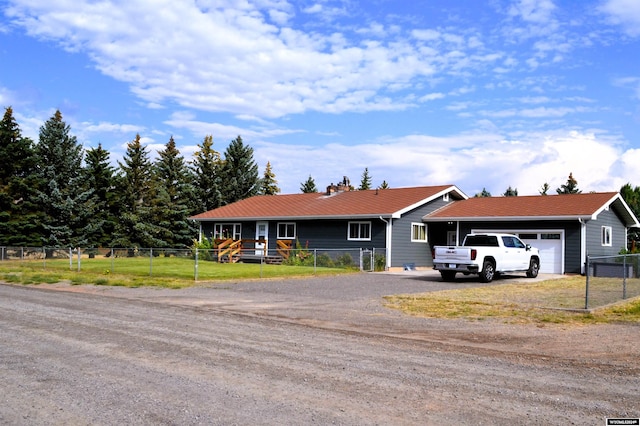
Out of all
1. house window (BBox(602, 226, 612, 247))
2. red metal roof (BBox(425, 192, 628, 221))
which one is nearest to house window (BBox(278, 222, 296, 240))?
red metal roof (BBox(425, 192, 628, 221))

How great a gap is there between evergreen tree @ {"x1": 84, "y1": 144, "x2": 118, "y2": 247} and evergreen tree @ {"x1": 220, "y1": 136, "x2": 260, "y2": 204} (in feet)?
46.5

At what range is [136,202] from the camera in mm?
51469

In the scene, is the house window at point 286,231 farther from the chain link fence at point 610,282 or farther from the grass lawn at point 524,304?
the chain link fence at point 610,282

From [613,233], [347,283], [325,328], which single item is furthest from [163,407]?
[613,233]

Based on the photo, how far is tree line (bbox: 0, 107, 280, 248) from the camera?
44.5 metres

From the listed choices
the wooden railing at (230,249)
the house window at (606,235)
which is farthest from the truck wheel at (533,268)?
the wooden railing at (230,249)

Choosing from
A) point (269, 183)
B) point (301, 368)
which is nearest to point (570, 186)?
point (269, 183)

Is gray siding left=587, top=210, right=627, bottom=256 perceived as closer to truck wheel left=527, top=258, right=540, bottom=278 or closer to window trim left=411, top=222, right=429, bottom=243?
truck wheel left=527, top=258, right=540, bottom=278

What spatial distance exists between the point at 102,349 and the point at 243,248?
27.6 meters

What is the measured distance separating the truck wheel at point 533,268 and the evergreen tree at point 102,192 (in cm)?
3440

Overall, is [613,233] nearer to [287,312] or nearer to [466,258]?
[466,258]

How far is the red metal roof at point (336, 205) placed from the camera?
33094mm

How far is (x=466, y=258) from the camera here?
23.4 meters

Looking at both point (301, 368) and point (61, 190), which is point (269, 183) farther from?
point (301, 368)
